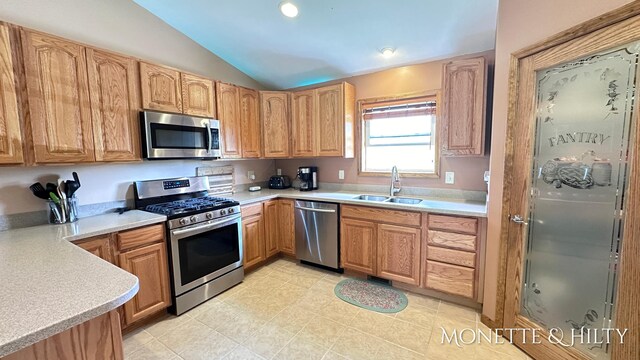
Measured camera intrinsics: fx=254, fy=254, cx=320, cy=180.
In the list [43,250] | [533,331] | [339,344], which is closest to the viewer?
[43,250]

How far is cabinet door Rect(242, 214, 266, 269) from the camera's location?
294cm

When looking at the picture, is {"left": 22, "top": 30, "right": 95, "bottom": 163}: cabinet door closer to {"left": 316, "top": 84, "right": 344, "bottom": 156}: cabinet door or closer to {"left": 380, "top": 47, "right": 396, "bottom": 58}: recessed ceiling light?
{"left": 316, "top": 84, "right": 344, "bottom": 156}: cabinet door

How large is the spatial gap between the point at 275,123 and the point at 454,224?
2473 millimetres

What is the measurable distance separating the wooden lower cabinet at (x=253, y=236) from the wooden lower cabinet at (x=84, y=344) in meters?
1.93

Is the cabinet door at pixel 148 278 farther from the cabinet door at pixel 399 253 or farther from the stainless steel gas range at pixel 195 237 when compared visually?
the cabinet door at pixel 399 253

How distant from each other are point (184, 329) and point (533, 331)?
265 cm

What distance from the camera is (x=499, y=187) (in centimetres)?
193

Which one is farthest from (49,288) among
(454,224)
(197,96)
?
(454,224)

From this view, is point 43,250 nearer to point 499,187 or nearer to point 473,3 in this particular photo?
point 499,187

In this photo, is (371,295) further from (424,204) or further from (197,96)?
(197,96)

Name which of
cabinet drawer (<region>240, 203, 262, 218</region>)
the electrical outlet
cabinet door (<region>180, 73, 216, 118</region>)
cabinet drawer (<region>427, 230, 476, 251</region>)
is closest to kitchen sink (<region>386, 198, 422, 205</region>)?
the electrical outlet

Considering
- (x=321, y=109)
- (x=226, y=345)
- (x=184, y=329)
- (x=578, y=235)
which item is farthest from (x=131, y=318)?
(x=578, y=235)

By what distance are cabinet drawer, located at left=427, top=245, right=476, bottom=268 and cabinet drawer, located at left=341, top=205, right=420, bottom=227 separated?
11.1 inches

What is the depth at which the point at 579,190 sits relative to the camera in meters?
1.56
